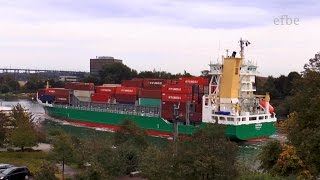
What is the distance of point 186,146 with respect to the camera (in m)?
9.55

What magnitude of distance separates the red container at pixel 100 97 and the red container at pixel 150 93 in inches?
188

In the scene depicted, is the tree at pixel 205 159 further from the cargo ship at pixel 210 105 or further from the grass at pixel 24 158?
the cargo ship at pixel 210 105

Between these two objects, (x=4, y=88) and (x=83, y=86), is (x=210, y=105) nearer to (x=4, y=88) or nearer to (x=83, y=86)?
(x=83, y=86)

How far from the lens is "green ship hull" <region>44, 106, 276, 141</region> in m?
34.1

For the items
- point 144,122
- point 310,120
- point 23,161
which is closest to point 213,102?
point 144,122

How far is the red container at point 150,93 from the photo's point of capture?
4209 centimetres

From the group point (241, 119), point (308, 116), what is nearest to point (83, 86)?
point (241, 119)

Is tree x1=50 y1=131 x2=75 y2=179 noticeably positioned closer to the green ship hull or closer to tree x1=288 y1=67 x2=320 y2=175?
tree x1=288 y1=67 x2=320 y2=175

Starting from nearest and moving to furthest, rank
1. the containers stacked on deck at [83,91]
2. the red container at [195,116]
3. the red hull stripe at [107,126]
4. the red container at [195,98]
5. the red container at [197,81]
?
1. the red container at [195,116]
2. the red container at [195,98]
3. the red container at [197,81]
4. the red hull stripe at [107,126]
5. the containers stacked on deck at [83,91]

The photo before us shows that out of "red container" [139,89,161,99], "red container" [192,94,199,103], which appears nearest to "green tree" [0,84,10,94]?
"red container" [139,89,161,99]

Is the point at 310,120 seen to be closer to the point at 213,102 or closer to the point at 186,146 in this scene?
the point at 186,146

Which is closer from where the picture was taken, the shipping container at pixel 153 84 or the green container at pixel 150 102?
the green container at pixel 150 102

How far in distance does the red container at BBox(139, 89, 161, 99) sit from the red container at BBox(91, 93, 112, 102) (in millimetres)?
4768

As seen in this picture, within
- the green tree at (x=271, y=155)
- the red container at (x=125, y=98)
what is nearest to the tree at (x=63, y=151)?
the green tree at (x=271, y=155)
